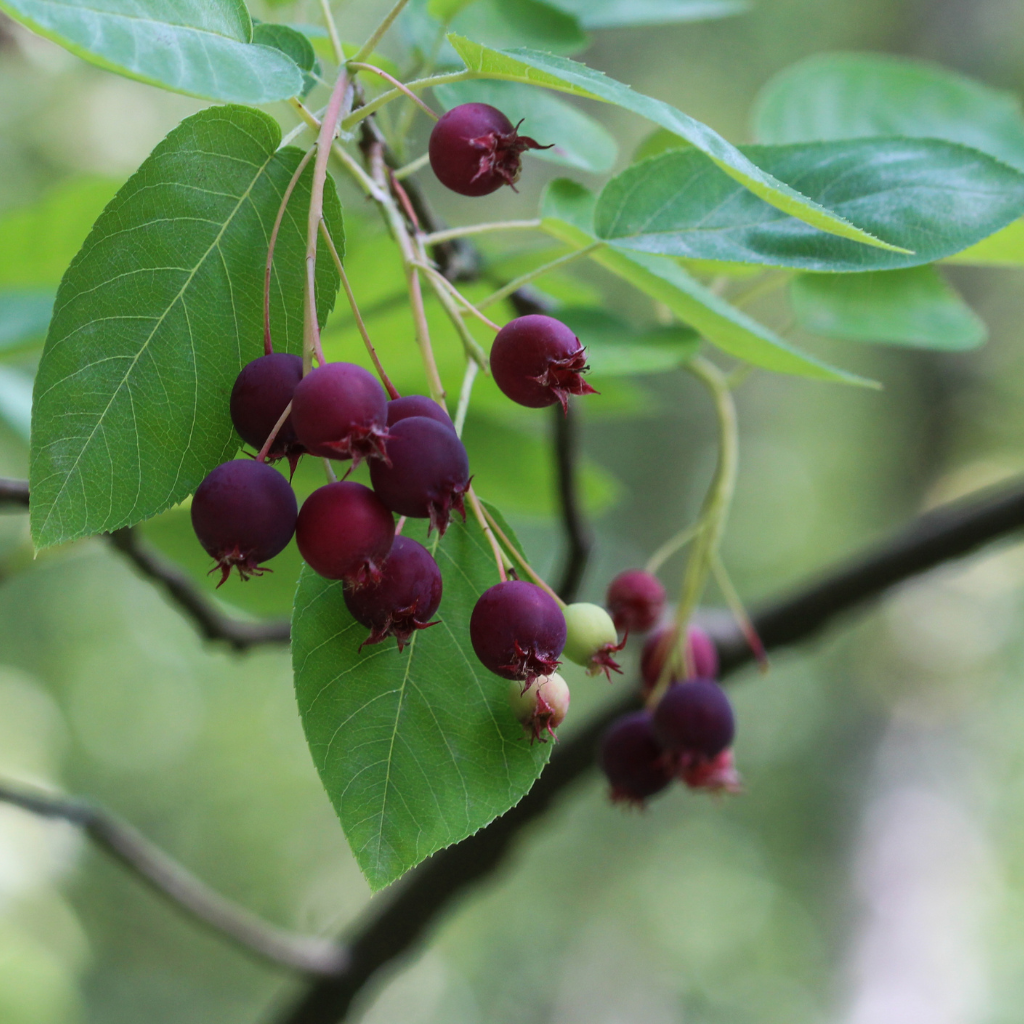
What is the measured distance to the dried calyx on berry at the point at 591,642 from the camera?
553 millimetres

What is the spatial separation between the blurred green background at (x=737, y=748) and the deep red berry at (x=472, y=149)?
533 cm

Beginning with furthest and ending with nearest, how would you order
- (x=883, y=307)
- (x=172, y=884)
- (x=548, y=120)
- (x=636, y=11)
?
(x=172, y=884), (x=636, y=11), (x=883, y=307), (x=548, y=120)

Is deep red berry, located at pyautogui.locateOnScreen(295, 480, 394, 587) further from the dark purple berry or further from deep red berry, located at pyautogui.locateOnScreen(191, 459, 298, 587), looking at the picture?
the dark purple berry

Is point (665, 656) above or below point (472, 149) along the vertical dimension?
below

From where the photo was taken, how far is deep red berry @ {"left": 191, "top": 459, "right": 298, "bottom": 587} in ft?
1.49

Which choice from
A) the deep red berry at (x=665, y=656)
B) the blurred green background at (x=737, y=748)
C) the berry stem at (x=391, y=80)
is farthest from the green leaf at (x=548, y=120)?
the blurred green background at (x=737, y=748)

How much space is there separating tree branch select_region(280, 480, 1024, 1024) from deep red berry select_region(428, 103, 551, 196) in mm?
904

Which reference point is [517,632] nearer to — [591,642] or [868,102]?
[591,642]

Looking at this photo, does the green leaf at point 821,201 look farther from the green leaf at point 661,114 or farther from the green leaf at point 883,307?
the green leaf at point 883,307

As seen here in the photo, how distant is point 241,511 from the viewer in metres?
0.45

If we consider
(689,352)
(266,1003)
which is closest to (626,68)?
(689,352)

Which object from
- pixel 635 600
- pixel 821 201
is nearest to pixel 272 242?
pixel 821 201

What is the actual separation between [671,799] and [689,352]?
7276 mm

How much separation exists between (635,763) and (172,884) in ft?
2.66
